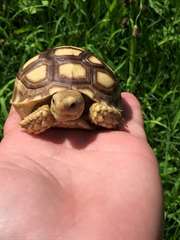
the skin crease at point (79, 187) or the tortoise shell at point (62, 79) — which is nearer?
the skin crease at point (79, 187)

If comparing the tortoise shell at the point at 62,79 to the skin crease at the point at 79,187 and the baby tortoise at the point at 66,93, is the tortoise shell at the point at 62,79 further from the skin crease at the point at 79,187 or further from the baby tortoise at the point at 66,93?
the skin crease at the point at 79,187

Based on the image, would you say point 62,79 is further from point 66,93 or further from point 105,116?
point 105,116

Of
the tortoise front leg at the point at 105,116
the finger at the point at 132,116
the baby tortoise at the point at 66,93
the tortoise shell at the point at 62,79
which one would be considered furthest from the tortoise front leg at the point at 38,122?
the finger at the point at 132,116

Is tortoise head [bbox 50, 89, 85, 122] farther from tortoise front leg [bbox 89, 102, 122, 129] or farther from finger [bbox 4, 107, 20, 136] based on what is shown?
finger [bbox 4, 107, 20, 136]

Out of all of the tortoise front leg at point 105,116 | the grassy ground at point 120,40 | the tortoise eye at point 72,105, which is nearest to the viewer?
the tortoise eye at point 72,105

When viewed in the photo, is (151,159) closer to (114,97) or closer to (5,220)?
(114,97)

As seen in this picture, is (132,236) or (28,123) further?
(28,123)

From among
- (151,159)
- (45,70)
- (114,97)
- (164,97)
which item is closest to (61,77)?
(45,70)
